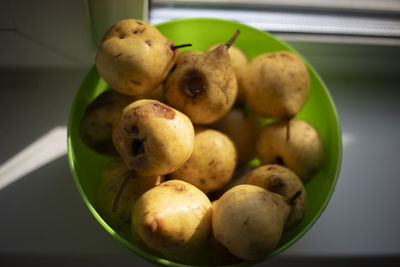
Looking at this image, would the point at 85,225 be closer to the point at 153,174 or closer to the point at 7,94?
the point at 153,174

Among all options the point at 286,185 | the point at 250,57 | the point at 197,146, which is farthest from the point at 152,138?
the point at 250,57

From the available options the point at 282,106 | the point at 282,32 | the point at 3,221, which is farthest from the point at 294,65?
the point at 3,221

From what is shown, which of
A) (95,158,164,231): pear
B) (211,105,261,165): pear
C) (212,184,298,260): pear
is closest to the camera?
(212,184,298,260): pear

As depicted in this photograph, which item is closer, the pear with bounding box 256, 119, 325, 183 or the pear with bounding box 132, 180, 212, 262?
the pear with bounding box 132, 180, 212, 262

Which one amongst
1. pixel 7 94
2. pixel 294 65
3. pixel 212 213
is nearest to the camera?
pixel 212 213

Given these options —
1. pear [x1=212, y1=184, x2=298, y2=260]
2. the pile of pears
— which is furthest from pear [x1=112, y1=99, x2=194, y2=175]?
pear [x1=212, y1=184, x2=298, y2=260]

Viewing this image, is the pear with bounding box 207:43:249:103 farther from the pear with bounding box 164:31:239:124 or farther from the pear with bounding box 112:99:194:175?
the pear with bounding box 112:99:194:175

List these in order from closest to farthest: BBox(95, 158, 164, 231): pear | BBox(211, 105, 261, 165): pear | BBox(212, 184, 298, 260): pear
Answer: BBox(212, 184, 298, 260): pear → BBox(95, 158, 164, 231): pear → BBox(211, 105, 261, 165): pear

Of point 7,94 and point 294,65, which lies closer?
point 294,65
